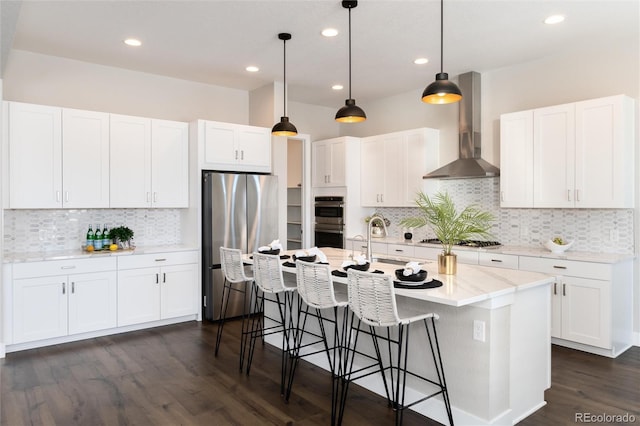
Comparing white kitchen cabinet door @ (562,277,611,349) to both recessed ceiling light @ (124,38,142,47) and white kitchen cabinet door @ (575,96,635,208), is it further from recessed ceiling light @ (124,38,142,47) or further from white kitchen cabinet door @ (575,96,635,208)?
recessed ceiling light @ (124,38,142,47)

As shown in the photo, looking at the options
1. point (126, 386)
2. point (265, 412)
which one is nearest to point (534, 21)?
point (265, 412)

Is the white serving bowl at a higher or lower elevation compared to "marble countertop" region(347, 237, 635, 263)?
higher

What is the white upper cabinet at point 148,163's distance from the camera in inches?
192

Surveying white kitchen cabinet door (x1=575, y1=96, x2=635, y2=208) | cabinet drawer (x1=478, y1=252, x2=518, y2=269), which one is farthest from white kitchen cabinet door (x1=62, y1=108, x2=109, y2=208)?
white kitchen cabinet door (x1=575, y1=96, x2=635, y2=208)

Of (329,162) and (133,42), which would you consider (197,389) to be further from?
(329,162)

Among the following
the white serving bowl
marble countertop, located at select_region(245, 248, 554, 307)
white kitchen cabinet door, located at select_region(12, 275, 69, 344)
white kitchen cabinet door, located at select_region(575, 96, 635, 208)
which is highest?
white kitchen cabinet door, located at select_region(575, 96, 635, 208)

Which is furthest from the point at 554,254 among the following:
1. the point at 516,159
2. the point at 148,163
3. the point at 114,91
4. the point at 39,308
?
the point at 114,91

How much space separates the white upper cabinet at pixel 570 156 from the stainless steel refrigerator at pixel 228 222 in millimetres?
2897

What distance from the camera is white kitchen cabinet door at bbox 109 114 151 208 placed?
4844mm

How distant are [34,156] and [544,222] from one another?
539 centimetres

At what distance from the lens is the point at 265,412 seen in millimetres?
2910

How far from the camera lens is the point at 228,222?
17.3 ft

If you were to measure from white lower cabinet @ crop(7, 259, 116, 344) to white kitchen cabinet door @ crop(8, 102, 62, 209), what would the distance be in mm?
666

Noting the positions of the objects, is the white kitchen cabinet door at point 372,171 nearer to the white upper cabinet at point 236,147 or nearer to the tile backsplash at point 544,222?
the tile backsplash at point 544,222
